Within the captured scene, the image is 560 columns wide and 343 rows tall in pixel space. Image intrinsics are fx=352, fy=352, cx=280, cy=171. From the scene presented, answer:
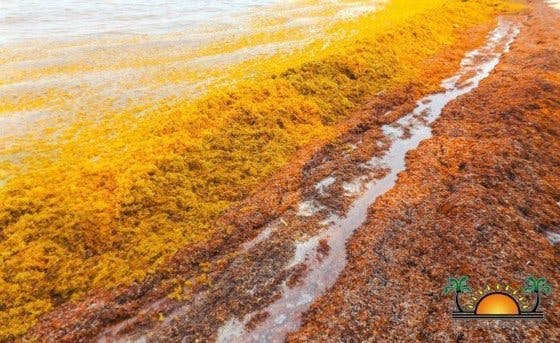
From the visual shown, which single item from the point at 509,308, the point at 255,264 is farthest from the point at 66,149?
the point at 509,308

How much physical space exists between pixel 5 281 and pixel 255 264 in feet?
20.9

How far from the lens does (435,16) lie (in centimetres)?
3130

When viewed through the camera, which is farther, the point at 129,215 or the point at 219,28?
the point at 219,28

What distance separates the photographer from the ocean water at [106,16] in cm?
3066

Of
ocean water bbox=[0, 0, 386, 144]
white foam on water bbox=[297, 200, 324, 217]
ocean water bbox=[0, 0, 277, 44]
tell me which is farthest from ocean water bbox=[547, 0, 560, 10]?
A: white foam on water bbox=[297, 200, 324, 217]

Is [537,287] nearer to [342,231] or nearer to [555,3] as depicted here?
[342,231]

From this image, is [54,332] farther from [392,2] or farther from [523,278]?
[392,2]

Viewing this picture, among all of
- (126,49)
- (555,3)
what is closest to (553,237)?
(126,49)

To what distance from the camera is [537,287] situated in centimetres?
785

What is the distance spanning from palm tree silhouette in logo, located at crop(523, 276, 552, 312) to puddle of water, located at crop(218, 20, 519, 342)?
4254 mm

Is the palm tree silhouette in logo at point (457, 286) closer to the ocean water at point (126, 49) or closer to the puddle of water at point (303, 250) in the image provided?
the puddle of water at point (303, 250)

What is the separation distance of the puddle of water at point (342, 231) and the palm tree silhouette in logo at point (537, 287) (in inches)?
167

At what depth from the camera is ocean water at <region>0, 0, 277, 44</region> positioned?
30.7m

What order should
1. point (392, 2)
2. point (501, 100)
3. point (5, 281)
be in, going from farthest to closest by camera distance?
point (392, 2) < point (501, 100) < point (5, 281)
